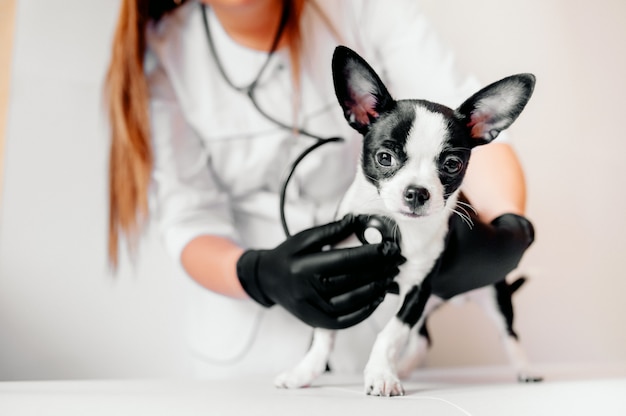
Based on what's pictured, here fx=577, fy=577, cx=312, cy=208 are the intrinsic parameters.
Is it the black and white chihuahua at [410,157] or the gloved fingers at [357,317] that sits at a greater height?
the black and white chihuahua at [410,157]

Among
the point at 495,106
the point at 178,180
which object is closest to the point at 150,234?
the point at 178,180

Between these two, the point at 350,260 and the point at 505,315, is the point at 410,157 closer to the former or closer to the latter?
the point at 350,260

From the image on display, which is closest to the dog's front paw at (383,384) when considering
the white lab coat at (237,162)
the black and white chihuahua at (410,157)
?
the black and white chihuahua at (410,157)

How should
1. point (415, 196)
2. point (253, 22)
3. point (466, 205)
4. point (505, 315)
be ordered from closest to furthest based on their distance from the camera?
1. point (415, 196)
2. point (466, 205)
3. point (505, 315)
4. point (253, 22)

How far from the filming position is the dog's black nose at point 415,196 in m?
0.61

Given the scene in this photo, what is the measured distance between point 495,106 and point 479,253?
0.19 meters

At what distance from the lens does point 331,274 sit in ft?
2.39

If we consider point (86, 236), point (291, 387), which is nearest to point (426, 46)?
point (291, 387)

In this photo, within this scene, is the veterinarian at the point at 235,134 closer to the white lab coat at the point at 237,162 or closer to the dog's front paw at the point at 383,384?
the white lab coat at the point at 237,162

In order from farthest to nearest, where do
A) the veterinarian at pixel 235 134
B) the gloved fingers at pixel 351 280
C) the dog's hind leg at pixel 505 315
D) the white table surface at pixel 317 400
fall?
1. the veterinarian at pixel 235 134
2. the dog's hind leg at pixel 505 315
3. the gloved fingers at pixel 351 280
4. the white table surface at pixel 317 400

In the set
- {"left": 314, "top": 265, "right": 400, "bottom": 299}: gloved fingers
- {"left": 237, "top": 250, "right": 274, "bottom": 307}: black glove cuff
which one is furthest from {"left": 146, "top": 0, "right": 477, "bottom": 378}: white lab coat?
{"left": 314, "top": 265, "right": 400, "bottom": 299}: gloved fingers

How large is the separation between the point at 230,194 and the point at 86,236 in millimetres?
Answer: 263

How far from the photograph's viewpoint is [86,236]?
102 cm

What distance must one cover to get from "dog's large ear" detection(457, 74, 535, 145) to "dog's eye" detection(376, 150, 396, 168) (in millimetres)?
93
